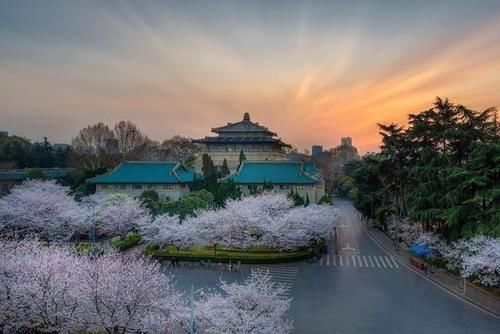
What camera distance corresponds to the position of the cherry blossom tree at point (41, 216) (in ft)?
130

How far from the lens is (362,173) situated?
179 feet

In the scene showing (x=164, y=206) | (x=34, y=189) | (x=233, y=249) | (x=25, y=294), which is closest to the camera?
(x=25, y=294)

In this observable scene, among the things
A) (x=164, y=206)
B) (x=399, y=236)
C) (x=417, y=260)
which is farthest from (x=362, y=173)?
(x=164, y=206)

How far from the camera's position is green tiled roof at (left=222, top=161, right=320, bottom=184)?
5479 cm

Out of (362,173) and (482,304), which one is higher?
(362,173)

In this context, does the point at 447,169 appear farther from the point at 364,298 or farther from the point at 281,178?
the point at 281,178

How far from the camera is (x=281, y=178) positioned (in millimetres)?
55625

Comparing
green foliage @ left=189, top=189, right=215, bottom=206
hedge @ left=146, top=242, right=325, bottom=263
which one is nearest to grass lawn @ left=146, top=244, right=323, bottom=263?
hedge @ left=146, top=242, right=325, bottom=263

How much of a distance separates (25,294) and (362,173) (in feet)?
152

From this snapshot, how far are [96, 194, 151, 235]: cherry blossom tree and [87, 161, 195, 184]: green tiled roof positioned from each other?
13248 mm

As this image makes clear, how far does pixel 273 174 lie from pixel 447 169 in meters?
29.7

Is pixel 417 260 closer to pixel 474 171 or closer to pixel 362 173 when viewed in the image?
pixel 474 171

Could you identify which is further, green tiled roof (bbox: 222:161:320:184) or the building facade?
the building facade

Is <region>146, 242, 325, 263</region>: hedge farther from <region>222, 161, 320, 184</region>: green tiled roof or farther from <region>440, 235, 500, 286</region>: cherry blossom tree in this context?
<region>222, 161, 320, 184</region>: green tiled roof
